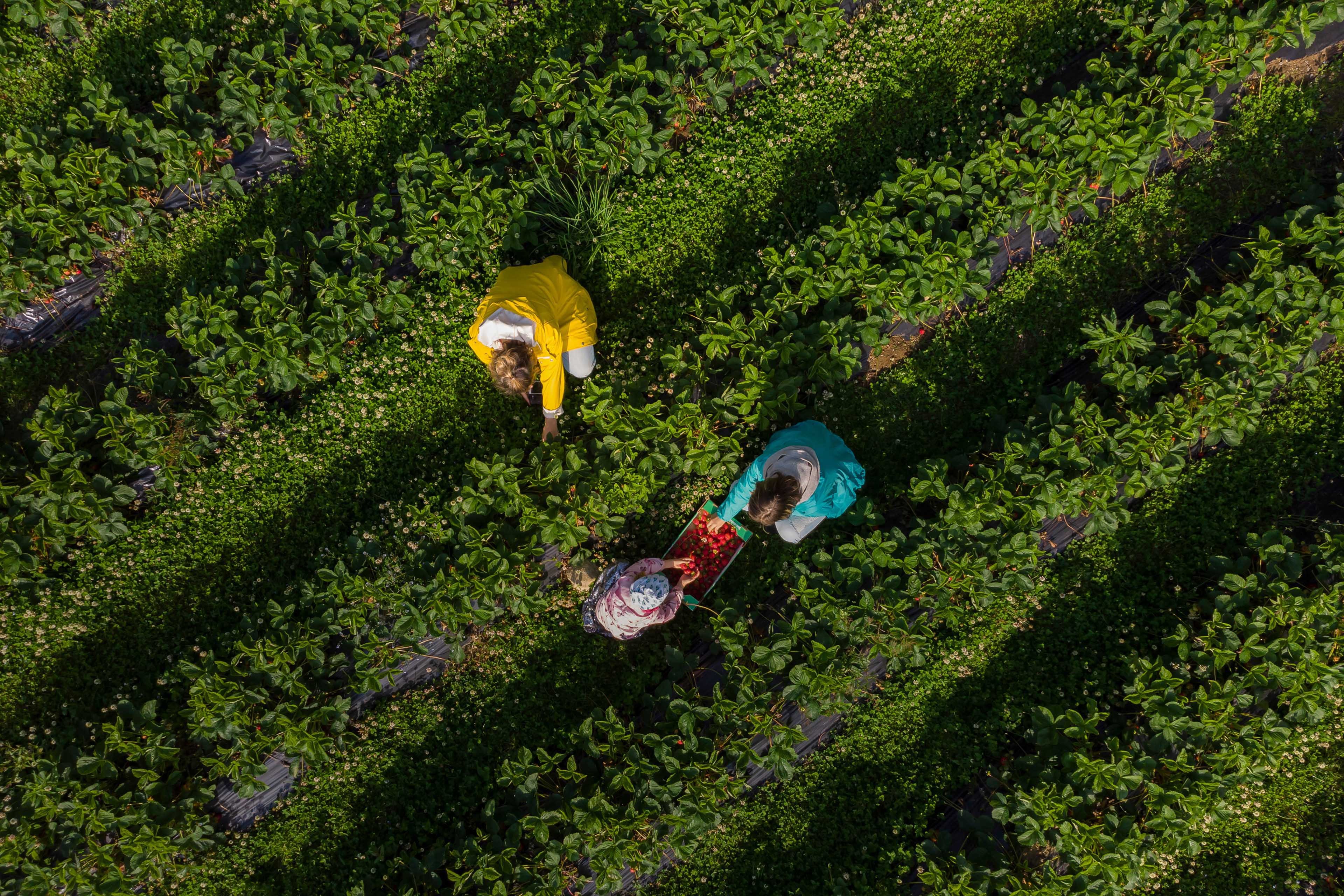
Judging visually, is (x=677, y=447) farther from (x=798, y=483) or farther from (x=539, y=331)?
(x=539, y=331)

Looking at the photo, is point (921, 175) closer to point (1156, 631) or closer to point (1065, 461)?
point (1065, 461)

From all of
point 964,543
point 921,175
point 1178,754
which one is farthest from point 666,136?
point 1178,754

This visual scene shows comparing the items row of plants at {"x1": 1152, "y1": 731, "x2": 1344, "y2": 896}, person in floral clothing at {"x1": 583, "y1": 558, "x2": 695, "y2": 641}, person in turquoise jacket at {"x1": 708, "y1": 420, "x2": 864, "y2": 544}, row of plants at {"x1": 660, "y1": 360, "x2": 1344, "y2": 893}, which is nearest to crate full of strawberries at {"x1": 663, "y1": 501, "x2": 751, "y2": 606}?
person in floral clothing at {"x1": 583, "y1": 558, "x2": 695, "y2": 641}

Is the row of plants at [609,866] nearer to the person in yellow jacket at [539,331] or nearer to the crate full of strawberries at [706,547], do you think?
the crate full of strawberries at [706,547]

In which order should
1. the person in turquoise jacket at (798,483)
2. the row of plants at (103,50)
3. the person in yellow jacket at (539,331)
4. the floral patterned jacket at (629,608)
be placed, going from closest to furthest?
the person in turquoise jacket at (798,483) → the person in yellow jacket at (539,331) → the floral patterned jacket at (629,608) → the row of plants at (103,50)

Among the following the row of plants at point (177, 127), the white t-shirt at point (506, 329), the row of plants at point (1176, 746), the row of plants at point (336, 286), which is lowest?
the row of plants at point (1176, 746)

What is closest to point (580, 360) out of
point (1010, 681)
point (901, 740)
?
point (901, 740)

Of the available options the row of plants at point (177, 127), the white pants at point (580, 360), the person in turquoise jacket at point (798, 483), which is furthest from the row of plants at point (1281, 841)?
the row of plants at point (177, 127)
